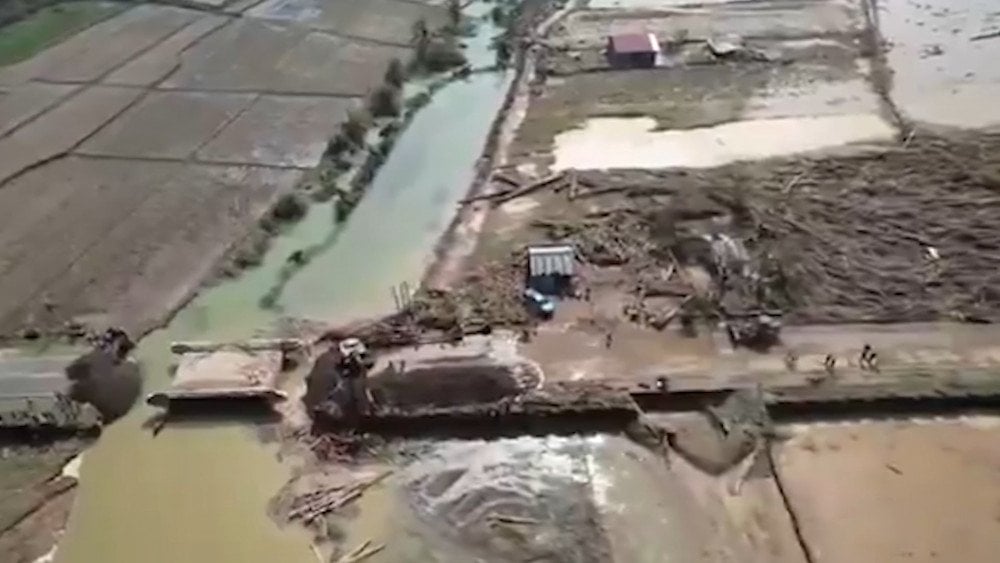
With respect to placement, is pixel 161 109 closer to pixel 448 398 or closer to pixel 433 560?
pixel 448 398

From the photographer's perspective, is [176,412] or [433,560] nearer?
[433,560]

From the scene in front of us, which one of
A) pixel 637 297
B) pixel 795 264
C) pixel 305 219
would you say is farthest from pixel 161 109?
pixel 795 264

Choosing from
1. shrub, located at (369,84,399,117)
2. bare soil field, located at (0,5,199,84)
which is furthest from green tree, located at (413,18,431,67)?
bare soil field, located at (0,5,199,84)

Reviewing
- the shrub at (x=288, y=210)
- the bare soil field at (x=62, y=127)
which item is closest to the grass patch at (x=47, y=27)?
the bare soil field at (x=62, y=127)

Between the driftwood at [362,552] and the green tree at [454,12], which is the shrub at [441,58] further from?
the driftwood at [362,552]

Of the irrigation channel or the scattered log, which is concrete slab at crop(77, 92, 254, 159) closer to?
the irrigation channel
